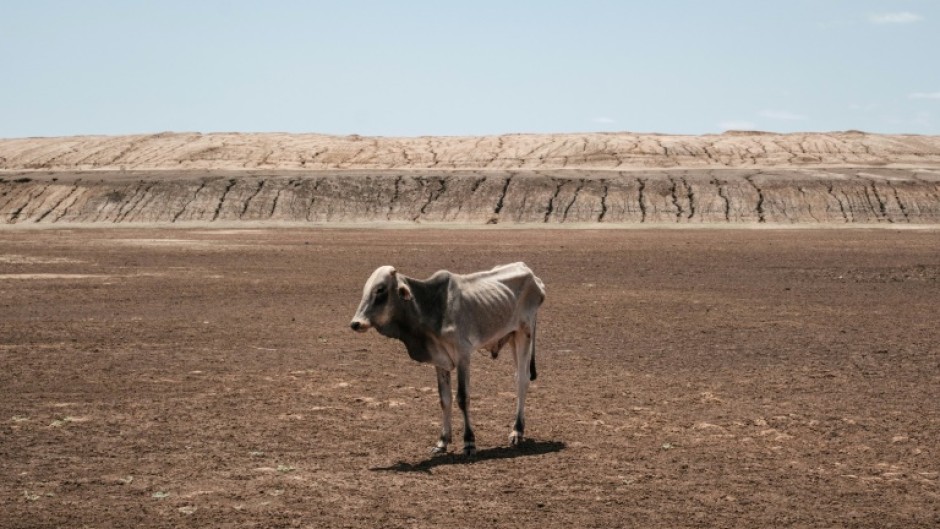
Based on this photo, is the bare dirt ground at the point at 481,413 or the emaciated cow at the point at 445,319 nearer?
the bare dirt ground at the point at 481,413

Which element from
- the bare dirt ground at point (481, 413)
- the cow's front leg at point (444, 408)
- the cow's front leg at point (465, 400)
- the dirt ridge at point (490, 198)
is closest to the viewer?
the bare dirt ground at point (481, 413)

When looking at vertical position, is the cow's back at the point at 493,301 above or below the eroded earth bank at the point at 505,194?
above

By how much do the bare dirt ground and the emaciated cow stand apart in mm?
721

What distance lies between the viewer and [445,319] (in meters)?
12.1

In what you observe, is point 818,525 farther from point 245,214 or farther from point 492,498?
point 245,214

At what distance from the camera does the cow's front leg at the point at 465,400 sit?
11961 mm

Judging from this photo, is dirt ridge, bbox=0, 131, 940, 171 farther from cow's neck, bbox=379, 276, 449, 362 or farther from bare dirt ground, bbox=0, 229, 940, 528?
cow's neck, bbox=379, 276, 449, 362

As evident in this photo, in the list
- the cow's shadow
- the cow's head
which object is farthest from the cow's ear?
the cow's shadow

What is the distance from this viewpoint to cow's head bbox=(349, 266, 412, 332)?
11.8 metres

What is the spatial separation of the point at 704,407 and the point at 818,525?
520cm

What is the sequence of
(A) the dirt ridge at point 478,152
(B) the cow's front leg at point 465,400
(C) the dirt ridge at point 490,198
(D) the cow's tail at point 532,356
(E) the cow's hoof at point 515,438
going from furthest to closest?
(A) the dirt ridge at point 478,152, (C) the dirt ridge at point 490,198, (D) the cow's tail at point 532,356, (E) the cow's hoof at point 515,438, (B) the cow's front leg at point 465,400

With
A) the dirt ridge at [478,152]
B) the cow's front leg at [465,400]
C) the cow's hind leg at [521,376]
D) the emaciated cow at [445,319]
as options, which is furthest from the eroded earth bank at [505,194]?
the cow's front leg at [465,400]

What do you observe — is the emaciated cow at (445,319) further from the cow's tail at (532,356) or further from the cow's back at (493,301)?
the cow's tail at (532,356)

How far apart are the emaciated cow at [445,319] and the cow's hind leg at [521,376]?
0.4 inches
